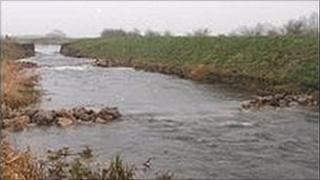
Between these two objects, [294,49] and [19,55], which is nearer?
[19,55]

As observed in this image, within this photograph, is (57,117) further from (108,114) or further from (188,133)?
(188,133)

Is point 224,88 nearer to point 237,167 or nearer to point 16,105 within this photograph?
point 16,105

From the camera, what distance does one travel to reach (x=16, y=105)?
17.3 m

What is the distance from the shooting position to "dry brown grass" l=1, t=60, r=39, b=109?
1745 cm

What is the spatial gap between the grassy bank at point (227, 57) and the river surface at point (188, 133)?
1.82 meters

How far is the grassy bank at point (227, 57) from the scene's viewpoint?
23.3 m

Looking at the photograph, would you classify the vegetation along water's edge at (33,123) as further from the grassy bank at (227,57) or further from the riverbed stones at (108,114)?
the grassy bank at (227,57)

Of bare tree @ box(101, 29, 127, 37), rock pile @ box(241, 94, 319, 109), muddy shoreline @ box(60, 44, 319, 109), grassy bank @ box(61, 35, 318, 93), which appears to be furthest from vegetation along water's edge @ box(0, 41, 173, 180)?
rock pile @ box(241, 94, 319, 109)

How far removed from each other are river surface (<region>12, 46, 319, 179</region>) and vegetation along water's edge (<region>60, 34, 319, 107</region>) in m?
1.58

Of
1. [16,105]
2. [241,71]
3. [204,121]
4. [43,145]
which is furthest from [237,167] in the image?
[241,71]

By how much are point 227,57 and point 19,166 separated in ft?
76.5

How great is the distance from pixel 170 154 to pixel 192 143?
1.21m

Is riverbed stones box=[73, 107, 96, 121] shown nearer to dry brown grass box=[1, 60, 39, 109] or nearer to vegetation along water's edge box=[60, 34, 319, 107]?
dry brown grass box=[1, 60, 39, 109]

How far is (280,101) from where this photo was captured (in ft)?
62.6
